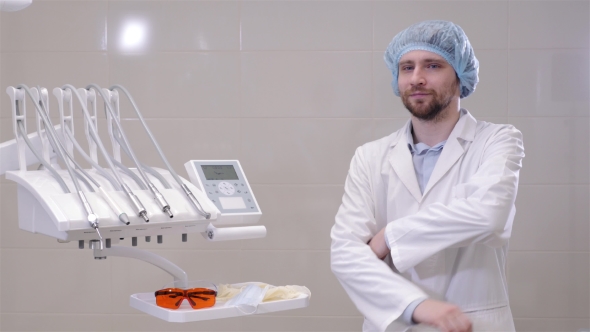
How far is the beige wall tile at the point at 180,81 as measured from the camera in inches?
106

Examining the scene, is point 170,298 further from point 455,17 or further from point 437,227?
point 455,17

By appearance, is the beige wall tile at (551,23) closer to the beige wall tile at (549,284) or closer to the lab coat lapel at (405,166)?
the beige wall tile at (549,284)

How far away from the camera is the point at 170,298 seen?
1475 millimetres

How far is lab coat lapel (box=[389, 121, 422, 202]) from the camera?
5.42 feet

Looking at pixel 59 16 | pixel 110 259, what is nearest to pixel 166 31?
pixel 59 16

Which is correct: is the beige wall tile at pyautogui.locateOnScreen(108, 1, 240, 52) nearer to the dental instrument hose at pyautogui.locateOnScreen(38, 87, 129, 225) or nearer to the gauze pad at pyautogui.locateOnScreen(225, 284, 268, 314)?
the dental instrument hose at pyautogui.locateOnScreen(38, 87, 129, 225)

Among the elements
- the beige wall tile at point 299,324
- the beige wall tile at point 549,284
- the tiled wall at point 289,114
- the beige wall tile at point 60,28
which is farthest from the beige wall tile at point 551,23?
the beige wall tile at point 60,28

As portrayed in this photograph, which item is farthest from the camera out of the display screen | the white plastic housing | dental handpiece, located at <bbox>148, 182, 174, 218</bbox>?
the display screen

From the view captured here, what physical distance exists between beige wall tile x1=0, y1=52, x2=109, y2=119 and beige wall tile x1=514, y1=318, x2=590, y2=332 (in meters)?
2.03

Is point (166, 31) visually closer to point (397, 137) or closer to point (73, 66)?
point (73, 66)

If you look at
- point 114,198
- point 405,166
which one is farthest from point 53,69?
point 405,166

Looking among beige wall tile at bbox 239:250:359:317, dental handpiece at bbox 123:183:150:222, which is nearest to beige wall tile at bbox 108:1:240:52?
beige wall tile at bbox 239:250:359:317

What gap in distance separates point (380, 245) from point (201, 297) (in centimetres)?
45

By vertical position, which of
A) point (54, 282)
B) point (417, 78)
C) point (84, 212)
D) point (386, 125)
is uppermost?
point (417, 78)
